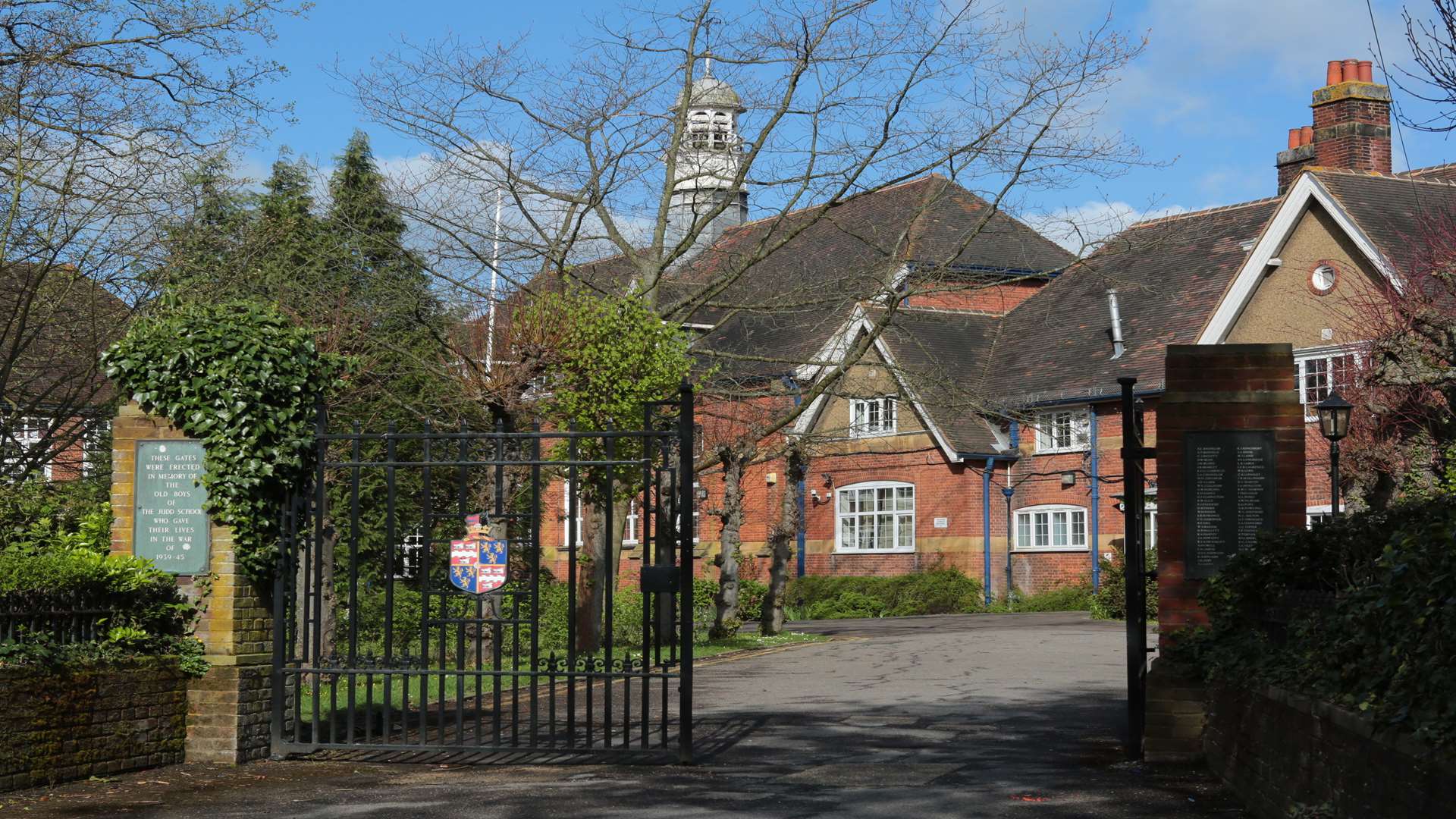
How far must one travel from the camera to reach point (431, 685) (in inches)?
663

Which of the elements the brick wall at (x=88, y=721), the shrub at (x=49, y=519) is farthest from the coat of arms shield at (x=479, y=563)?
the shrub at (x=49, y=519)

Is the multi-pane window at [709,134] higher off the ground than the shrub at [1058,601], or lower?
higher

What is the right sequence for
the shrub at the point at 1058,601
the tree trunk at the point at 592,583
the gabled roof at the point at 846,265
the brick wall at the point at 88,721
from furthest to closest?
the shrub at the point at 1058,601 → the gabled roof at the point at 846,265 → the tree trunk at the point at 592,583 → the brick wall at the point at 88,721

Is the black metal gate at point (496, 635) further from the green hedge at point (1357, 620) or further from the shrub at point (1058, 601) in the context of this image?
the shrub at point (1058, 601)

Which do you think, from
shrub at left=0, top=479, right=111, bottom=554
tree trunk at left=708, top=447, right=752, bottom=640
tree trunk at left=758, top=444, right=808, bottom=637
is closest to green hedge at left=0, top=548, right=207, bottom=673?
shrub at left=0, top=479, right=111, bottom=554

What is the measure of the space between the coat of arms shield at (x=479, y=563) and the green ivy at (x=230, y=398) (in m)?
1.26

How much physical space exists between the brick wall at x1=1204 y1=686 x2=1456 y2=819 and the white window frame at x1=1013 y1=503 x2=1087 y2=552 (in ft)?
83.7

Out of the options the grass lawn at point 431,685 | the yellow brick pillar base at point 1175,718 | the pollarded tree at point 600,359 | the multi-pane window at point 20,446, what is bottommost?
the grass lawn at point 431,685

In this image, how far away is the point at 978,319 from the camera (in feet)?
129

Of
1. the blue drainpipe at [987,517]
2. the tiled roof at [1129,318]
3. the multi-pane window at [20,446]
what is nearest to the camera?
the multi-pane window at [20,446]

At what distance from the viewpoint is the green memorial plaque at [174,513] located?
10227 mm

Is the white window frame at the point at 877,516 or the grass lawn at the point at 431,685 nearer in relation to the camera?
the grass lawn at the point at 431,685

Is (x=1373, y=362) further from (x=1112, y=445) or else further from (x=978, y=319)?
(x=978, y=319)

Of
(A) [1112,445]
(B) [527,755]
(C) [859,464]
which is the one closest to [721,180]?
(B) [527,755]
